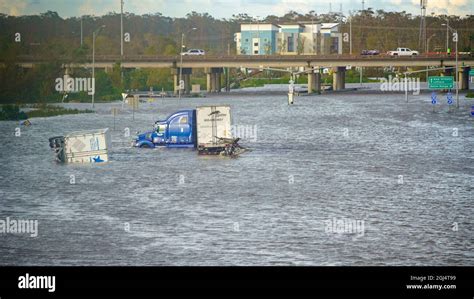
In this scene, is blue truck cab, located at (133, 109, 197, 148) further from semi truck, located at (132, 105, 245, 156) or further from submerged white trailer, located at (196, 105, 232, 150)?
submerged white trailer, located at (196, 105, 232, 150)

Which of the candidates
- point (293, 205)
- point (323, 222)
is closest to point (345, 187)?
point (293, 205)

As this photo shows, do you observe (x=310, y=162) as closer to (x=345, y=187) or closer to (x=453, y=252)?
(x=345, y=187)

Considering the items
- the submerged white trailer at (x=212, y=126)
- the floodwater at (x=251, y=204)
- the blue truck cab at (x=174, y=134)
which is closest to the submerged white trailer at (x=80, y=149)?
the floodwater at (x=251, y=204)

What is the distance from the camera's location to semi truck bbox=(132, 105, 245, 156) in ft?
224

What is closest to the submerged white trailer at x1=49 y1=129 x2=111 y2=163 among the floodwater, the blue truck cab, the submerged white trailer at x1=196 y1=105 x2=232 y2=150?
the floodwater

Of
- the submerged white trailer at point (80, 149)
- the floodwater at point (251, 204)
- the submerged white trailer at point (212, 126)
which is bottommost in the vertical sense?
the floodwater at point (251, 204)

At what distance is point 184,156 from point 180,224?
3019 cm

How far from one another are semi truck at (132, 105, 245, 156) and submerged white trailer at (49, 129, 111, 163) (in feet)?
24.1

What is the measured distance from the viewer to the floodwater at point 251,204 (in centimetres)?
3709

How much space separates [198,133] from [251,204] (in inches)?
865

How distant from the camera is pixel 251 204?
50.0m

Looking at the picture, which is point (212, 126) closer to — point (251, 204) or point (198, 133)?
point (198, 133)

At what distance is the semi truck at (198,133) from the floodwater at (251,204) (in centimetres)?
120

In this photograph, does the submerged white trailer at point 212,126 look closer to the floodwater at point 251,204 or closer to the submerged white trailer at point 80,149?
the floodwater at point 251,204
